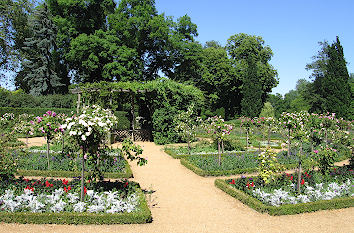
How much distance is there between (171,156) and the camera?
1278 centimetres

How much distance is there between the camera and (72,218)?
529 centimetres

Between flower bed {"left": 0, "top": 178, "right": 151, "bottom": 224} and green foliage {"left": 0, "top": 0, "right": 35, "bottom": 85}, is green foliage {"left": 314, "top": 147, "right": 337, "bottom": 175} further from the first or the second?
green foliage {"left": 0, "top": 0, "right": 35, "bottom": 85}

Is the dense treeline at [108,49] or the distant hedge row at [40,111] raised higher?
the dense treeline at [108,49]

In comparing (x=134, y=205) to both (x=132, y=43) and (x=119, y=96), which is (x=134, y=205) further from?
(x=132, y=43)

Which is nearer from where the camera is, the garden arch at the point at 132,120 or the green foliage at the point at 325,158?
the green foliage at the point at 325,158

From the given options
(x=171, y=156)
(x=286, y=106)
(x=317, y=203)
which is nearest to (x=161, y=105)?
(x=171, y=156)

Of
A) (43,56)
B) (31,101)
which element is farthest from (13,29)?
(31,101)

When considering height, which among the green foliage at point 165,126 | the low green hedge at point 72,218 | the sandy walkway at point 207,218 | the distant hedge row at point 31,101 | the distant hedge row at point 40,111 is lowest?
Answer: the sandy walkway at point 207,218

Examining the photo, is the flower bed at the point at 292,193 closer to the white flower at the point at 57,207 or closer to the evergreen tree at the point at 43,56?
the white flower at the point at 57,207

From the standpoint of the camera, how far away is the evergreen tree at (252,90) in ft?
111

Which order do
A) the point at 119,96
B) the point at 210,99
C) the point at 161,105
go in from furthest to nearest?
the point at 210,99
the point at 119,96
the point at 161,105

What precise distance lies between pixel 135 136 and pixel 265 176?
39.9 ft

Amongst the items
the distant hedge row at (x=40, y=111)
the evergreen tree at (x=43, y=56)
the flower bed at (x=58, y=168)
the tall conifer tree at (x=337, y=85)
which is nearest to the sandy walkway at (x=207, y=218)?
the flower bed at (x=58, y=168)

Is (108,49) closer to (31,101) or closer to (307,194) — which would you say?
(31,101)
